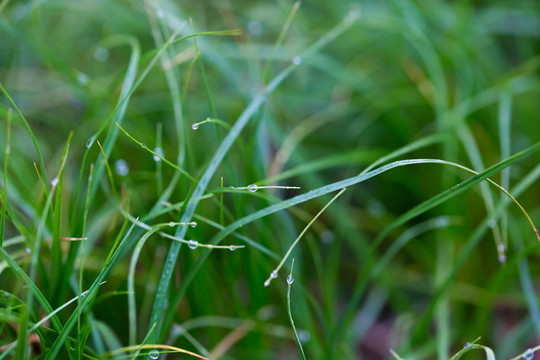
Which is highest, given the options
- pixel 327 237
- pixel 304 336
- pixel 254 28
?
pixel 254 28

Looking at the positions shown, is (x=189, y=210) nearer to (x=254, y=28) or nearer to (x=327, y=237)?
(x=327, y=237)

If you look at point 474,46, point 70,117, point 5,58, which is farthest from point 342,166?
point 5,58

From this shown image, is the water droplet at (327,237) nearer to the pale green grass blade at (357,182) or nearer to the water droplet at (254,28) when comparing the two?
the pale green grass blade at (357,182)

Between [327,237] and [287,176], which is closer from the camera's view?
[287,176]

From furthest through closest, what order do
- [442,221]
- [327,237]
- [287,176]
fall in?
1. [327,237]
2. [442,221]
3. [287,176]

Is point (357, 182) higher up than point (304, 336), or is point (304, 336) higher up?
point (357, 182)

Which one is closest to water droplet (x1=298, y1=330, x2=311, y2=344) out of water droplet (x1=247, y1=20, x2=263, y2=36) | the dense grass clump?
the dense grass clump

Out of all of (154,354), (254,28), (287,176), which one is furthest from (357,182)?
(254,28)

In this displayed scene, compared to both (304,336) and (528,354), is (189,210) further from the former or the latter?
(528,354)

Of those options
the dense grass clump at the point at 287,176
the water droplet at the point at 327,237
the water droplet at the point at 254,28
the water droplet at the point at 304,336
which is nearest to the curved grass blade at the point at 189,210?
the dense grass clump at the point at 287,176

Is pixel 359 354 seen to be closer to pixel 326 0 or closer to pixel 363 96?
pixel 363 96

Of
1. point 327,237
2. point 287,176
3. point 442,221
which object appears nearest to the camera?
point 287,176
